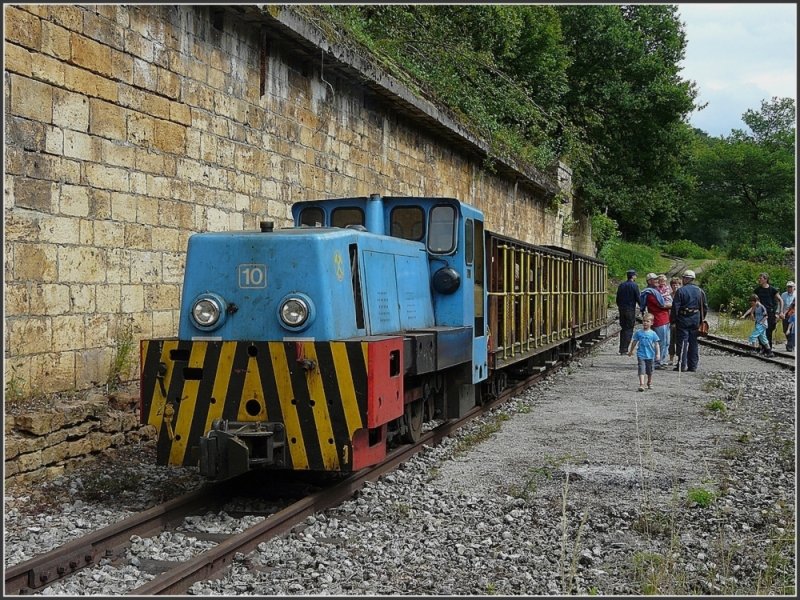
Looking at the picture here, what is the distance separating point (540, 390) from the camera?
13.7 metres

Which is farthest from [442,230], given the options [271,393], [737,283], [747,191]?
[747,191]

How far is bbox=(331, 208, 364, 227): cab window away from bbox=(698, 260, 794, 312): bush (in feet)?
92.6

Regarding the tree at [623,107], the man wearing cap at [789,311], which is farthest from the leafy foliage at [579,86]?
the man wearing cap at [789,311]

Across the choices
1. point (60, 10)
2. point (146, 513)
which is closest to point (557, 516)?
point (146, 513)

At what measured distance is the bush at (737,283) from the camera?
3603 cm

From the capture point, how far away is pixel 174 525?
237 inches

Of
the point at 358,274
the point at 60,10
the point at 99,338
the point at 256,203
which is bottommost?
the point at 99,338

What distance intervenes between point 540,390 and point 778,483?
648 centimetres

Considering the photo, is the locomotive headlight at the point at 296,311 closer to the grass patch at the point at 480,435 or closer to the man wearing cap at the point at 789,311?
the grass patch at the point at 480,435

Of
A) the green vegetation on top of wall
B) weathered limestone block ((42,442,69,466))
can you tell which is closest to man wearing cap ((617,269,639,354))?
weathered limestone block ((42,442,69,466))

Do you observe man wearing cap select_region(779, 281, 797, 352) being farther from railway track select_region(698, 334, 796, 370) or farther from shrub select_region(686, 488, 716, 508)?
shrub select_region(686, 488, 716, 508)

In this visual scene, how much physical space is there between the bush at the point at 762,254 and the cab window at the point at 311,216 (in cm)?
4236

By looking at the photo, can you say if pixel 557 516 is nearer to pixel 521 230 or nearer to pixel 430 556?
pixel 430 556

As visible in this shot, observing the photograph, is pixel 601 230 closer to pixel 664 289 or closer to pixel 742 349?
pixel 742 349
